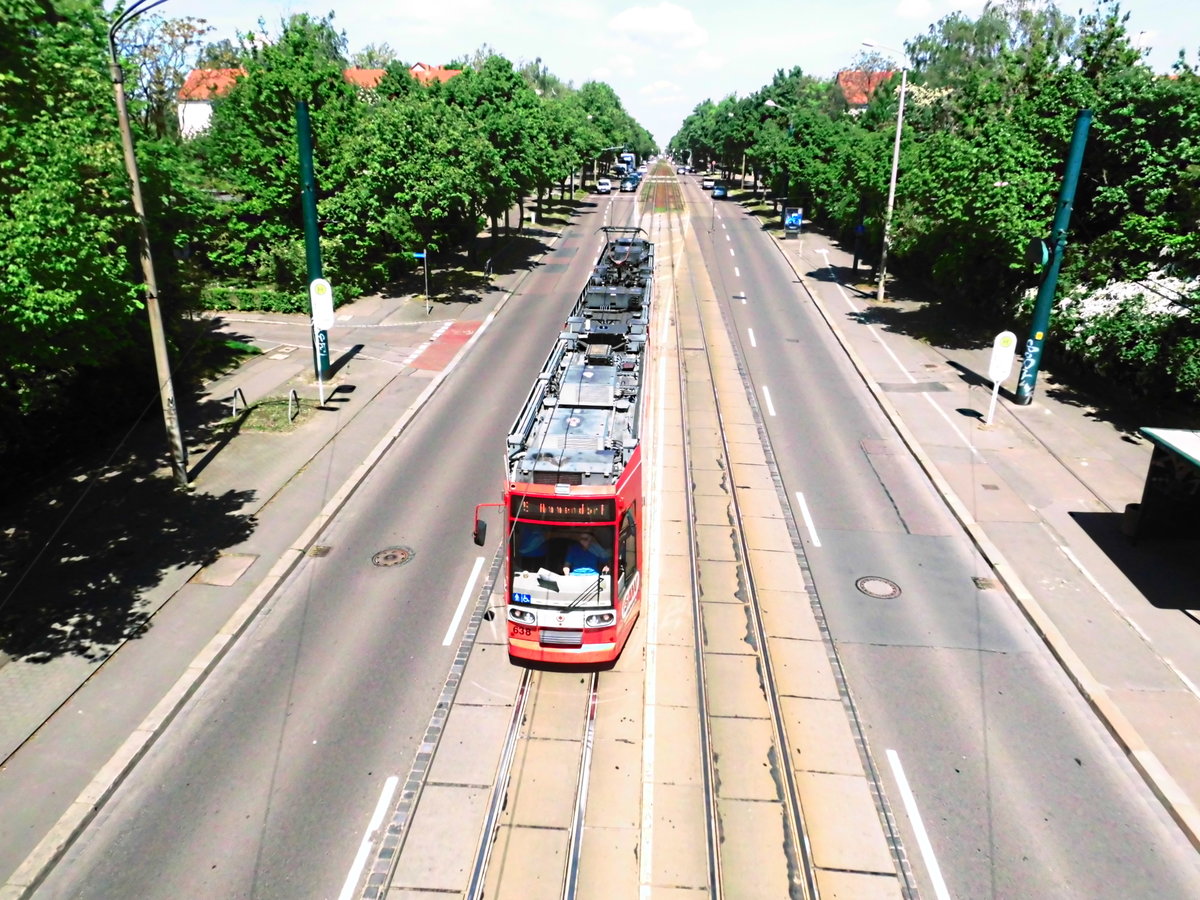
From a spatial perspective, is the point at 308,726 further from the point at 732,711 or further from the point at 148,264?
the point at 148,264

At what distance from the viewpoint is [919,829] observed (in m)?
11.1

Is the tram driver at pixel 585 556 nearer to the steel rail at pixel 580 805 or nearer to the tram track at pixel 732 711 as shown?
the steel rail at pixel 580 805

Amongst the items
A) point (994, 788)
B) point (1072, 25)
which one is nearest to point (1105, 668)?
point (994, 788)

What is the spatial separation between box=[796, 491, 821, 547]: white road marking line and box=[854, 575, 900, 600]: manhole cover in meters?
1.71

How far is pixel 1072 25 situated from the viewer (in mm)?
71125

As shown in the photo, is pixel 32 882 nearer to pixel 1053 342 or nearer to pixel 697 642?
pixel 697 642

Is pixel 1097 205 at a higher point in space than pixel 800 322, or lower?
higher

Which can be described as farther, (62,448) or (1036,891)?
(62,448)

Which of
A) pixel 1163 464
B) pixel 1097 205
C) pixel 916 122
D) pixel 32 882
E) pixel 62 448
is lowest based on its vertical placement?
pixel 32 882

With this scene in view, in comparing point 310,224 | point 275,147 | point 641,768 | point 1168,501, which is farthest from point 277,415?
point 1168,501

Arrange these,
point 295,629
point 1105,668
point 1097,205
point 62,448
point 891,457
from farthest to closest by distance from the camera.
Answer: point 1097,205, point 891,457, point 62,448, point 295,629, point 1105,668

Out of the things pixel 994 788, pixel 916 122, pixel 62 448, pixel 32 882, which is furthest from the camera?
pixel 916 122

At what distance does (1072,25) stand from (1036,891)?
84428 mm

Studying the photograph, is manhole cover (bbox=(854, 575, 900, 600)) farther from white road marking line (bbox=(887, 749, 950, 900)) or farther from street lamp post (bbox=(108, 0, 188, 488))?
street lamp post (bbox=(108, 0, 188, 488))
